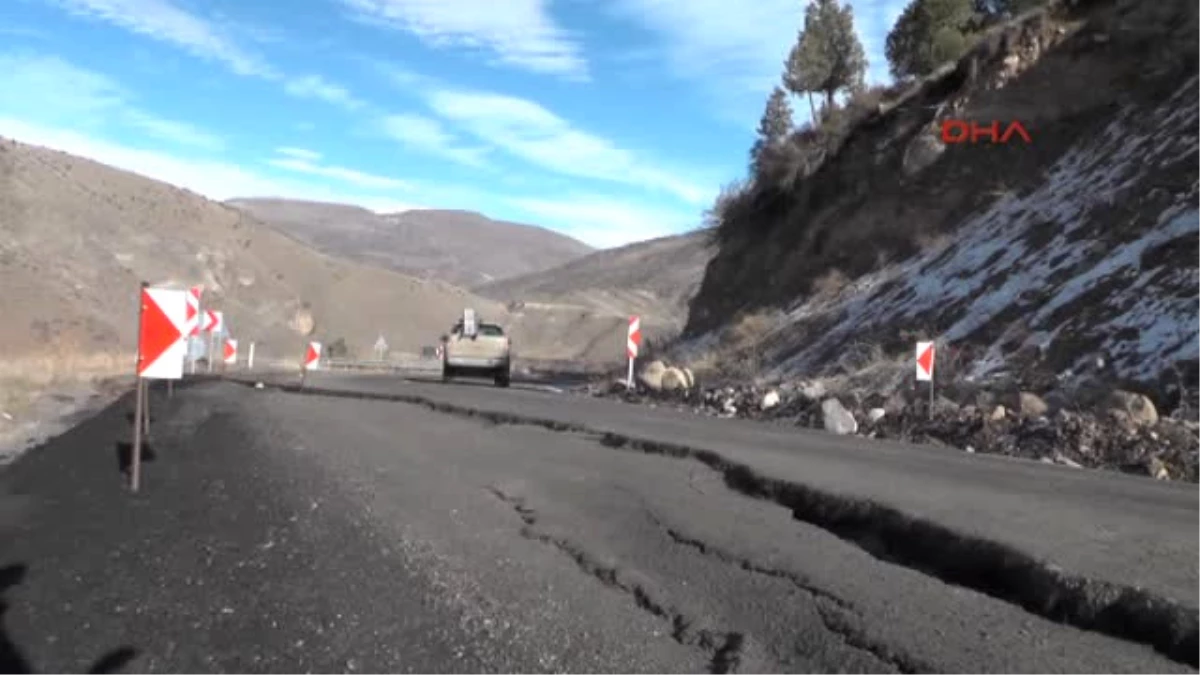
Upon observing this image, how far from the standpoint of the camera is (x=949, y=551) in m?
7.17

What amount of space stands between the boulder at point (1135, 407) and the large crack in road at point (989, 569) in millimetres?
5800

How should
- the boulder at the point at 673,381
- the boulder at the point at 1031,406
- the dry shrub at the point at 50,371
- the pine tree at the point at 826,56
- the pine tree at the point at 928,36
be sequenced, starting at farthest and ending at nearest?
the pine tree at the point at 826,56 → the pine tree at the point at 928,36 → the dry shrub at the point at 50,371 → the boulder at the point at 673,381 → the boulder at the point at 1031,406

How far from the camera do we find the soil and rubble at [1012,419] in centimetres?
1290

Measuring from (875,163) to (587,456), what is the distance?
23.2m

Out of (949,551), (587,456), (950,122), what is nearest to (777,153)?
(950,122)

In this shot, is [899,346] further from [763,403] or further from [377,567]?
[377,567]

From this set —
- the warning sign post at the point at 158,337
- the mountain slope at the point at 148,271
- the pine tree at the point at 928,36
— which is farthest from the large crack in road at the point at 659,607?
the mountain slope at the point at 148,271

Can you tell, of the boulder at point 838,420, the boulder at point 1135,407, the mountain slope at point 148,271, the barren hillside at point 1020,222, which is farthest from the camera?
the mountain slope at point 148,271

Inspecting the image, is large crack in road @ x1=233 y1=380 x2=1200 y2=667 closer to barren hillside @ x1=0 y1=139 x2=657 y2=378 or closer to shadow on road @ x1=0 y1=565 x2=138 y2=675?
shadow on road @ x1=0 y1=565 x2=138 y2=675

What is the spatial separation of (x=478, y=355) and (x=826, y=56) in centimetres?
1958

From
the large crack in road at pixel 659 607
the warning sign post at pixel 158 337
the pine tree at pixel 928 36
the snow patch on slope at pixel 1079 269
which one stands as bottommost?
the large crack in road at pixel 659 607

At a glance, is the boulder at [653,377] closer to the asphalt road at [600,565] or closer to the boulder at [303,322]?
the asphalt road at [600,565]

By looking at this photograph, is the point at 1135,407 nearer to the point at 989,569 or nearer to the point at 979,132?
the point at 989,569

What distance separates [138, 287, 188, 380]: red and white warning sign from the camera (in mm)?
11219
